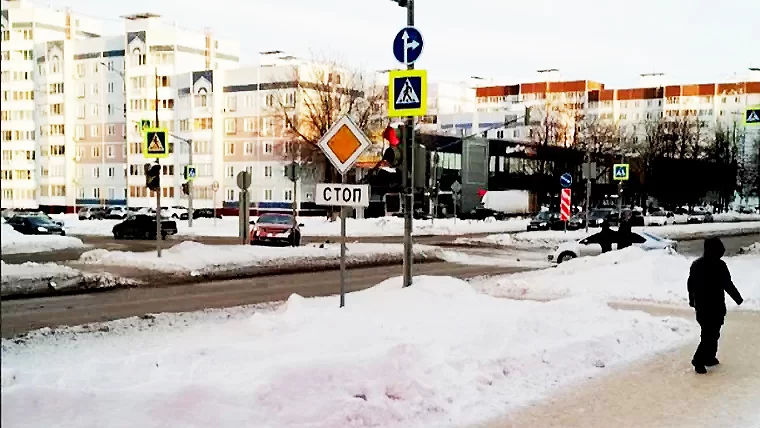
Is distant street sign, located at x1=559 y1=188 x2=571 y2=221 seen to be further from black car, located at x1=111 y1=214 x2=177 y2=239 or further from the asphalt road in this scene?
black car, located at x1=111 y1=214 x2=177 y2=239

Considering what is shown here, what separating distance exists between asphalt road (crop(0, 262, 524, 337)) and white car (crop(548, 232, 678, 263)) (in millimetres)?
4536

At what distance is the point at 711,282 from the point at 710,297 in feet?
0.59

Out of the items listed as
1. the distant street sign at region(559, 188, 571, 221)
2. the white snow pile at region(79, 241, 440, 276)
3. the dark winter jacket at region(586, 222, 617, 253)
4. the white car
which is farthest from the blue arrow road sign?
the distant street sign at region(559, 188, 571, 221)

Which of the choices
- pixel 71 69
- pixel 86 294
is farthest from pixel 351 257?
pixel 71 69

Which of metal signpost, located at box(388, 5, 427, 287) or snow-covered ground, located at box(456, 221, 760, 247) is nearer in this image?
metal signpost, located at box(388, 5, 427, 287)

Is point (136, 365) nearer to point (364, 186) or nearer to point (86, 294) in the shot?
point (364, 186)

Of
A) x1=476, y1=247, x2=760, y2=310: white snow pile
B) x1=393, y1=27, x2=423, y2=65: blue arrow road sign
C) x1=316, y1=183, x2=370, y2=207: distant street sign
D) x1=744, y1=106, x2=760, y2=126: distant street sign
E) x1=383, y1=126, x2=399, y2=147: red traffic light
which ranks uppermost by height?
x1=393, y1=27, x2=423, y2=65: blue arrow road sign

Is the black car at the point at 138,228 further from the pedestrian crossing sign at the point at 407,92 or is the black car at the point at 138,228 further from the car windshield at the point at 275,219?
the pedestrian crossing sign at the point at 407,92

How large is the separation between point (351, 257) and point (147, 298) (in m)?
11.7

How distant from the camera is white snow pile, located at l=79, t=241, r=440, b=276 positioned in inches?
829

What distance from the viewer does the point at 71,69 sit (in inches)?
3452

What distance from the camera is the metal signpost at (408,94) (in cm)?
1323

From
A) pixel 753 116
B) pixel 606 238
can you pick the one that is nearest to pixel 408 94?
pixel 606 238

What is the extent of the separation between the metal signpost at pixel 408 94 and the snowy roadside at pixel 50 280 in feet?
25.3
